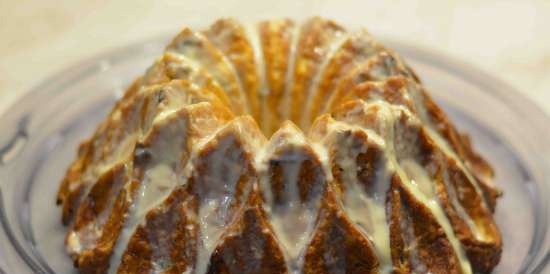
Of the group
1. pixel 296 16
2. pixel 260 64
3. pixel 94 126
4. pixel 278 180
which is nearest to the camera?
pixel 278 180

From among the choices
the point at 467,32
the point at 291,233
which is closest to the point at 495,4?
the point at 467,32

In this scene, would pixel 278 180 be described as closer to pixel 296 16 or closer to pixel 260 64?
pixel 260 64

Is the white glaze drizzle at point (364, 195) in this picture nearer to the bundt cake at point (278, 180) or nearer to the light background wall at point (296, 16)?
the bundt cake at point (278, 180)

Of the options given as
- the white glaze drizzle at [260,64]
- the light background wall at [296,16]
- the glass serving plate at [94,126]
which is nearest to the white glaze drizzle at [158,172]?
the glass serving plate at [94,126]

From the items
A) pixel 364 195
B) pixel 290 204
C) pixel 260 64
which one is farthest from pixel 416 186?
pixel 260 64

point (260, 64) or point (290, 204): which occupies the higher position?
point (260, 64)

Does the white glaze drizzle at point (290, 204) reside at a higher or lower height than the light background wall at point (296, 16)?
higher

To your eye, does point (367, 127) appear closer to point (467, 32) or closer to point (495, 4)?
point (467, 32)
